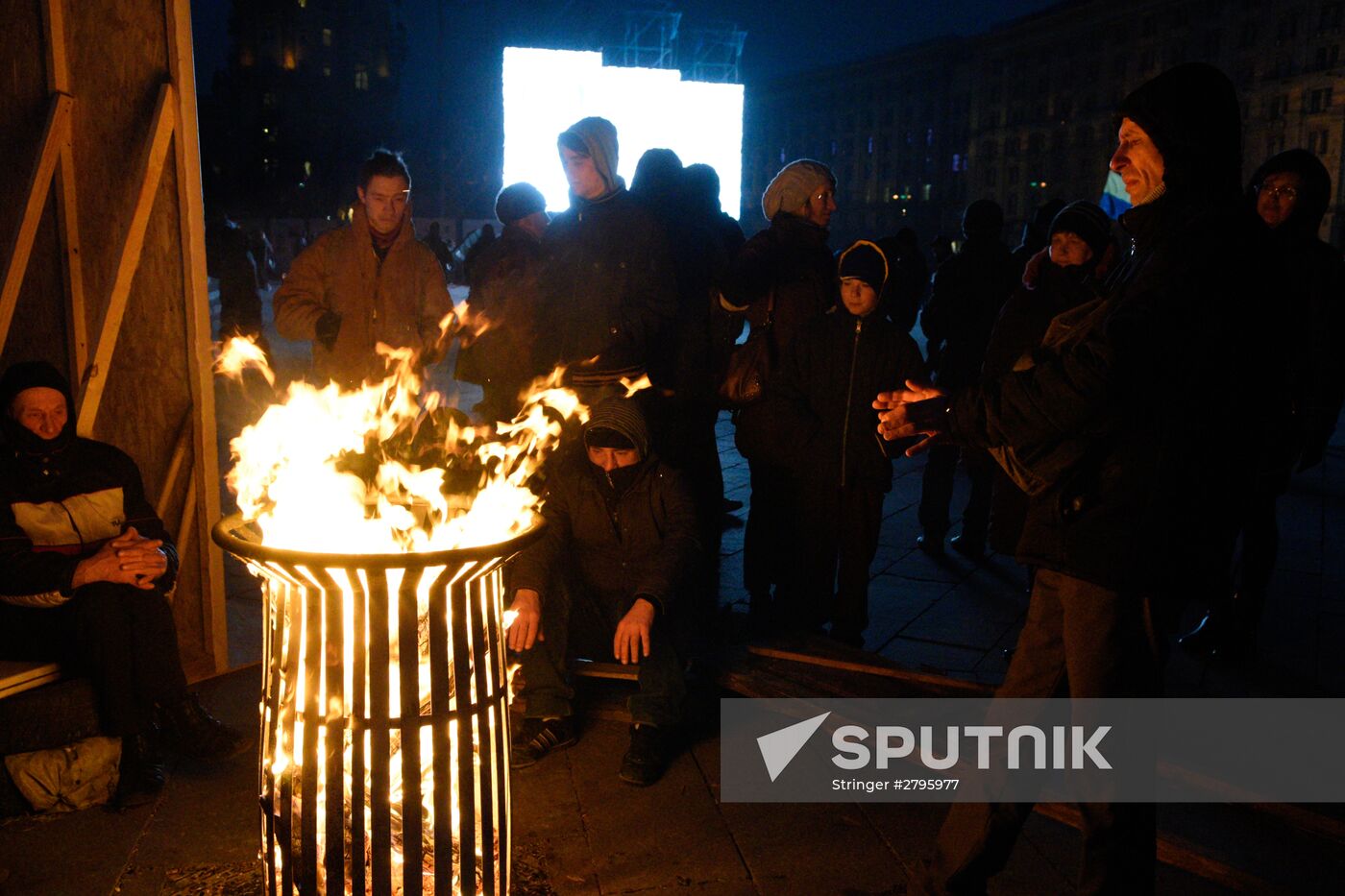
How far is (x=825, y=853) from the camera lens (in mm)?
3367

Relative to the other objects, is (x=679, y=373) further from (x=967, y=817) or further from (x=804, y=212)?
(x=967, y=817)

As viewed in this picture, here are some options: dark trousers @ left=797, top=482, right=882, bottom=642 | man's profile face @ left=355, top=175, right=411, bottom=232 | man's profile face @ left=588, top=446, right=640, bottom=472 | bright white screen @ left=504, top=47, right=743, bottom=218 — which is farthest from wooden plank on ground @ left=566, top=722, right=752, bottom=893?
bright white screen @ left=504, top=47, right=743, bottom=218

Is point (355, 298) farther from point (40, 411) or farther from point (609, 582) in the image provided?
point (609, 582)

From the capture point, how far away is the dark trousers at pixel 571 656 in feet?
13.0

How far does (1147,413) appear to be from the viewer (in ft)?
7.69

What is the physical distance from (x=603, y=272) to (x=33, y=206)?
2.26 meters

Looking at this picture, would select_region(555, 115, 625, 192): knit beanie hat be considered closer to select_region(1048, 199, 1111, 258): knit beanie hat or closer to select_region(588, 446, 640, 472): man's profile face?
select_region(588, 446, 640, 472): man's profile face

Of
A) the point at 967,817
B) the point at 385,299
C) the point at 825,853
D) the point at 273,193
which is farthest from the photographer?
the point at 273,193

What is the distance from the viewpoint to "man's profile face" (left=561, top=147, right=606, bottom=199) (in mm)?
4543

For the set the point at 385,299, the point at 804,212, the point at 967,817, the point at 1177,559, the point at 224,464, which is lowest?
the point at 224,464

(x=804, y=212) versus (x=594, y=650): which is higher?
(x=804, y=212)

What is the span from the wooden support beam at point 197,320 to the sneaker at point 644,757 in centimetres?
204


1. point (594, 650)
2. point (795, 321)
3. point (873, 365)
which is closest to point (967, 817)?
point (594, 650)

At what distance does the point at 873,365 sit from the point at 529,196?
2424 mm
